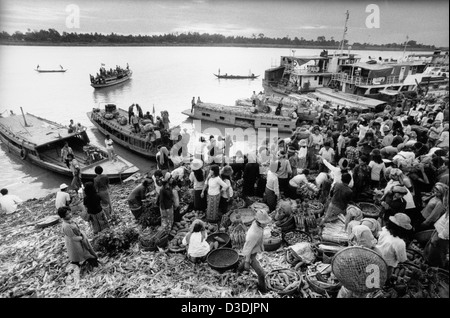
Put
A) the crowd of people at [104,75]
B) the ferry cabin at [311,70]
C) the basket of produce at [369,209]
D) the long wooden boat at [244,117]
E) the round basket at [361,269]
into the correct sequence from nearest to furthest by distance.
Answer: the round basket at [361,269] < the basket of produce at [369,209] < the long wooden boat at [244,117] < the ferry cabin at [311,70] < the crowd of people at [104,75]

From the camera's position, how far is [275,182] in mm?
6750

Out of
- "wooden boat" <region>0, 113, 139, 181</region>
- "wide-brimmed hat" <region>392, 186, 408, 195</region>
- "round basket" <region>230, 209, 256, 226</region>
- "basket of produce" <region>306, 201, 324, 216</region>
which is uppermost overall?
"wide-brimmed hat" <region>392, 186, 408, 195</region>

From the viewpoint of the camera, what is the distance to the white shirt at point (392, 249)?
420 cm

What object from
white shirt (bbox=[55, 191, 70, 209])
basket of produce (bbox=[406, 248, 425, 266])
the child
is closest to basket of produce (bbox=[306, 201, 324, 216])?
basket of produce (bbox=[406, 248, 425, 266])

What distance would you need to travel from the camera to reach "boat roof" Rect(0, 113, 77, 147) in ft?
50.1

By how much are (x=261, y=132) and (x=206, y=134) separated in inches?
175

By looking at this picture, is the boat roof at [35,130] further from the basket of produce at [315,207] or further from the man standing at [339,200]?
the man standing at [339,200]

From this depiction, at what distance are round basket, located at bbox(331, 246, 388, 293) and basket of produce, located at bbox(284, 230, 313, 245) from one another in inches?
76.3

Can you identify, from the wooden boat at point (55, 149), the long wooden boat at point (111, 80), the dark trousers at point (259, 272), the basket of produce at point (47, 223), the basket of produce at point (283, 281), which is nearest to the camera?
the dark trousers at point (259, 272)

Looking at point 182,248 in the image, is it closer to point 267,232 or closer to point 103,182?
point 267,232

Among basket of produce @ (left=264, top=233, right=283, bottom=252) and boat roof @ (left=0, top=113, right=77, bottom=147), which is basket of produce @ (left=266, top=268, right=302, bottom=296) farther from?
boat roof @ (left=0, top=113, right=77, bottom=147)

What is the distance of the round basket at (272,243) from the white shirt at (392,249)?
2063 mm

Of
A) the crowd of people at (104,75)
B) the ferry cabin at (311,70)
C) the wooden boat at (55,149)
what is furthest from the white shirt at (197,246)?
the crowd of people at (104,75)

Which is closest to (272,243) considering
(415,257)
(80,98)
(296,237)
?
(296,237)
